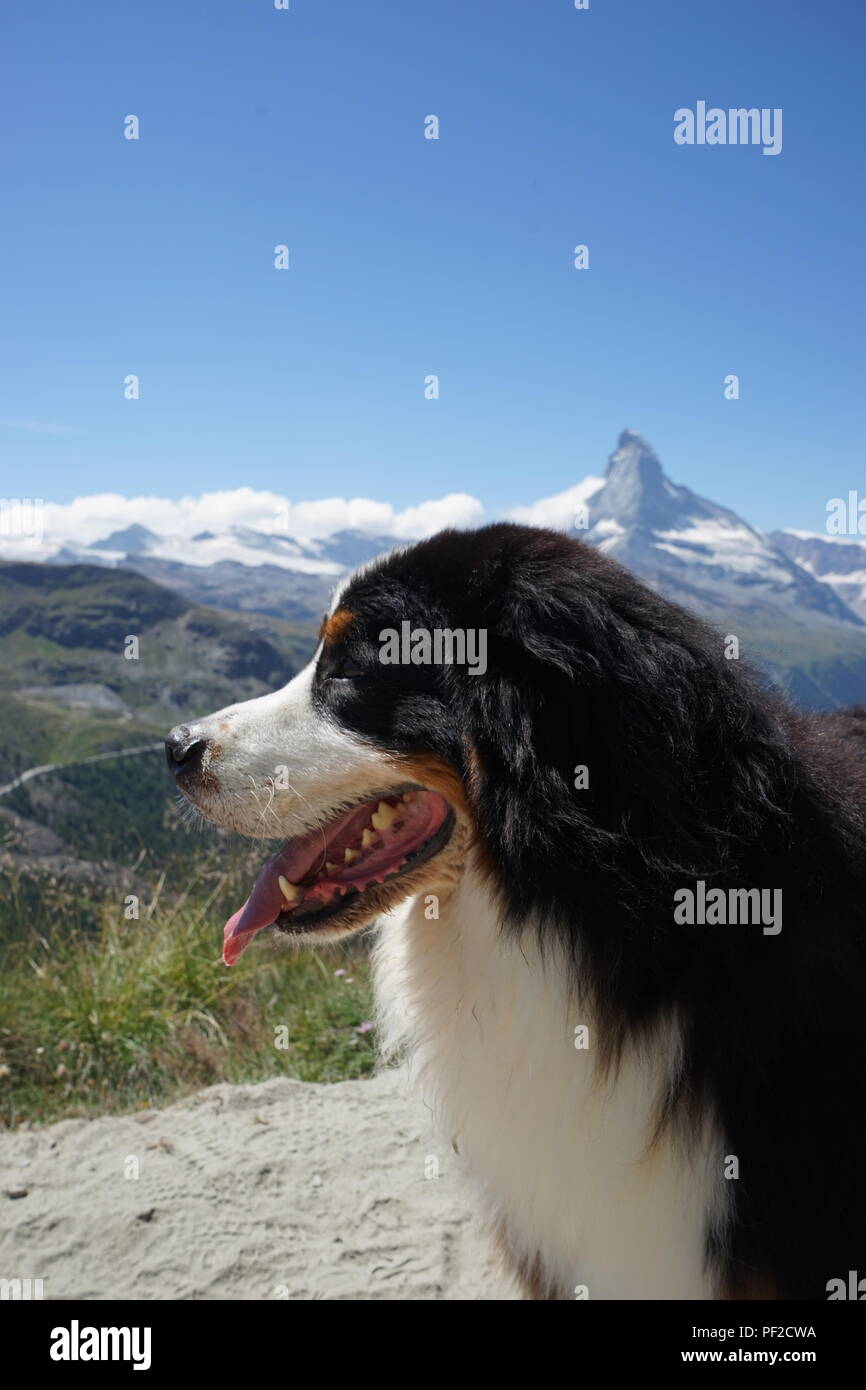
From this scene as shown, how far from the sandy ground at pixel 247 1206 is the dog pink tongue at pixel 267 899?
0.89 metres

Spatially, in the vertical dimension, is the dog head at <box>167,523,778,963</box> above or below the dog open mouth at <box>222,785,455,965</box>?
above

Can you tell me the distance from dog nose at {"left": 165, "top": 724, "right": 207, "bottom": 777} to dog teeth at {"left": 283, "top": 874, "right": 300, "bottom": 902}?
0.45 meters

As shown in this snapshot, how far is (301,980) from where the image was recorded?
7012 millimetres

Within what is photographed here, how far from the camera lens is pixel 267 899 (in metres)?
3.34

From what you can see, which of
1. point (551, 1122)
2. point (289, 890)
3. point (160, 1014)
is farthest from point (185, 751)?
point (160, 1014)

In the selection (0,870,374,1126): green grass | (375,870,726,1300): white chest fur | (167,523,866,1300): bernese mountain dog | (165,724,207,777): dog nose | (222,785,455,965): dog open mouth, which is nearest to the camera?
(167,523,866,1300): bernese mountain dog

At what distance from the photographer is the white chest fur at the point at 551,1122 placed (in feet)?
8.83

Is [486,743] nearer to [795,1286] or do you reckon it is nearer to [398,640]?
[398,640]

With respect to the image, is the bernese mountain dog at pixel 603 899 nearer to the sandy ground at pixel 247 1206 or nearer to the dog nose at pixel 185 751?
the dog nose at pixel 185 751

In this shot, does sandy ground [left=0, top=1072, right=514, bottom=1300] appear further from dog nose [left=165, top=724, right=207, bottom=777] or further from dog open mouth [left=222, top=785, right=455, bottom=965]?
dog nose [left=165, top=724, right=207, bottom=777]

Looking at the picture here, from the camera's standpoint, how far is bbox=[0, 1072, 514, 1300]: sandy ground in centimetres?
396

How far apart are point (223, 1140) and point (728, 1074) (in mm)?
3168

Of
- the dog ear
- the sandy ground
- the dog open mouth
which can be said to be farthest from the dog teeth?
the sandy ground

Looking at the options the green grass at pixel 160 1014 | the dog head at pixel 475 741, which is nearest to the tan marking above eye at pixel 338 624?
the dog head at pixel 475 741
